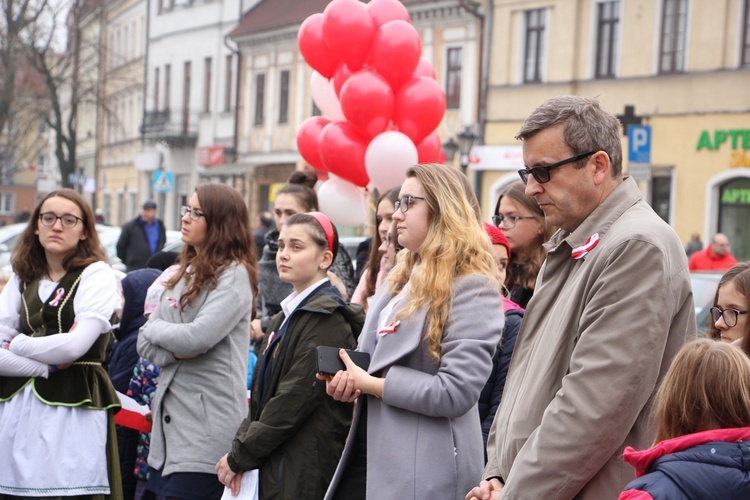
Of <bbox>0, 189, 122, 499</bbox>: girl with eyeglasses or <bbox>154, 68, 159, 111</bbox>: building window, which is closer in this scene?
<bbox>0, 189, 122, 499</bbox>: girl with eyeglasses

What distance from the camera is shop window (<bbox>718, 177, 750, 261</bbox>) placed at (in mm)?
23500

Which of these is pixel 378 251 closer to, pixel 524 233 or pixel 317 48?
pixel 524 233

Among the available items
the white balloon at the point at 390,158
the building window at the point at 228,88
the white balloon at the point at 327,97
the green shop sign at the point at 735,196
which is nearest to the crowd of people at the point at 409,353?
the white balloon at the point at 390,158

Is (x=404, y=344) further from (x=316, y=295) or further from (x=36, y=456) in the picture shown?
(x=36, y=456)

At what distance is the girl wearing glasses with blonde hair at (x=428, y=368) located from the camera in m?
3.89

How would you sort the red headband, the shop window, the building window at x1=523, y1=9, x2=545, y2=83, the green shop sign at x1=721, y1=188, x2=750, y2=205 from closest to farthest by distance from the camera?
the red headband → the green shop sign at x1=721, y1=188, x2=750, y2=205 → the shop window → the building window at x1=523, y1=9, x2=545, y2=83

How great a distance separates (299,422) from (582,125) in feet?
6.48

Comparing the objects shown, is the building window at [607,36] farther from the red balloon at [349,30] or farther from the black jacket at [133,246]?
the red balloon at [349,30]

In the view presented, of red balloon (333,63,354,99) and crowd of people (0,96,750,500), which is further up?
red balloon (333,63,354,99)

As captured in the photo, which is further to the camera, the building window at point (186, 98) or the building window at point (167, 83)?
the building window at point (167, 83)

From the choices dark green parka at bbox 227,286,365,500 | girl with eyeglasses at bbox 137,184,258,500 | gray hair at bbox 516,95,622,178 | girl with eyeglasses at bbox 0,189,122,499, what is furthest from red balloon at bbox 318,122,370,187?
gray hair at bbox 516,95,622,178

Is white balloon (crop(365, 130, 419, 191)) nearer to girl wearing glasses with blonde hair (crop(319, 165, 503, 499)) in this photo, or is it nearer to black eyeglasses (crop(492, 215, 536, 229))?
black eyeglasses (crop(492, 215, 536, 229))

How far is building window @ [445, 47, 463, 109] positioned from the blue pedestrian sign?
17551mm

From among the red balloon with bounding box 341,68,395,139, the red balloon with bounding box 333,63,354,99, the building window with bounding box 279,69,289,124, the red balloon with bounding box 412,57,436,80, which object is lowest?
the red balloon with bounding box 341,68,395,139
